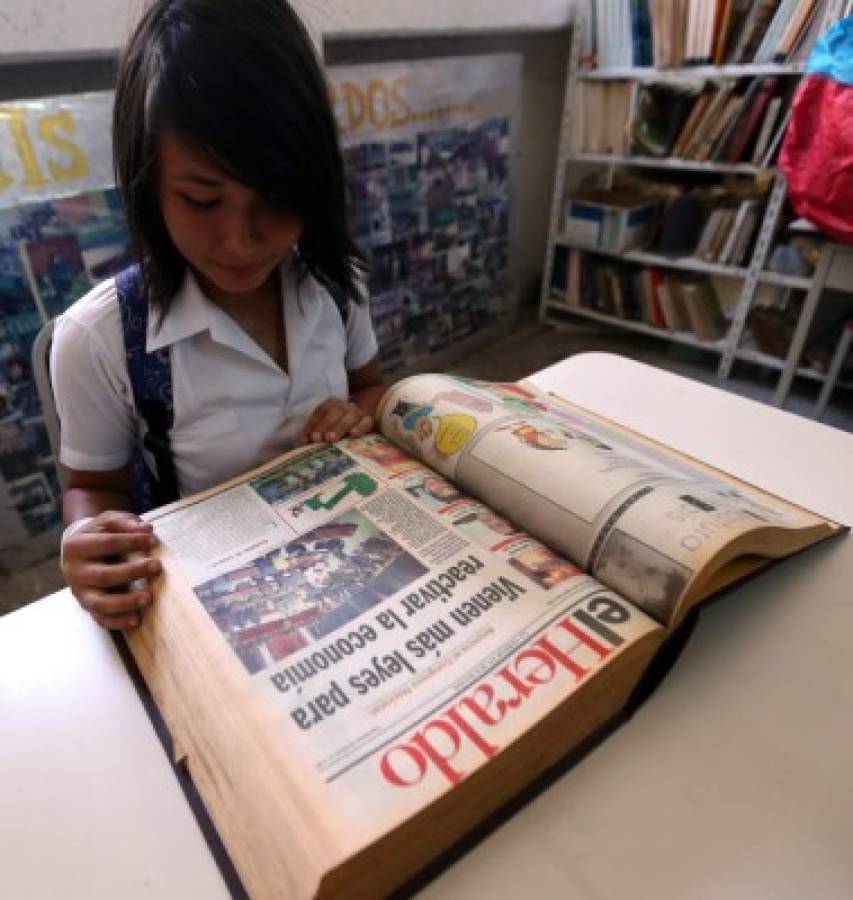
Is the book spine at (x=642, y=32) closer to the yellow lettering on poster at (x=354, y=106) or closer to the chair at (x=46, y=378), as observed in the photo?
the yellow lettering on poster at (x=354, y=106)

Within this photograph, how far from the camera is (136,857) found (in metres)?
0.33

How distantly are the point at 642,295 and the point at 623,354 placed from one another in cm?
23

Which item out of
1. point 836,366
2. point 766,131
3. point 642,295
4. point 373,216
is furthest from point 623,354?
point 373,216

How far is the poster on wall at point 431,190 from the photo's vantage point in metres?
1.67

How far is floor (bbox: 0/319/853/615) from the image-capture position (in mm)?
2021

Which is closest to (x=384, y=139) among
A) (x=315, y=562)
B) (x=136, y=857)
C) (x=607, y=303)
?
(x=607, y=303)

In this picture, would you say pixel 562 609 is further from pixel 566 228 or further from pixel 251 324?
pixel 566 228

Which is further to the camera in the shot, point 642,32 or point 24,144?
point 642,32

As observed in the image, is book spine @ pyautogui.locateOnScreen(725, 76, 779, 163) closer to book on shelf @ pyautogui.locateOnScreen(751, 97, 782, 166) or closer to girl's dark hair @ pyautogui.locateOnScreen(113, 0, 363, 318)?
book on shelf @ pyautogui.locateOnScreen(751, 97, 782, 166)

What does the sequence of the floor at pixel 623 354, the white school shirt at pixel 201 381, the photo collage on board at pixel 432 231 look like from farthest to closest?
the floor at pixel 623 354 < the photo collage on board at pixel 432 231 < the white school shirt at pixel 201 381

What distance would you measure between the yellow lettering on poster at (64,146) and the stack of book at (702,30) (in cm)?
167

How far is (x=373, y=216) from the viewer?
179cm

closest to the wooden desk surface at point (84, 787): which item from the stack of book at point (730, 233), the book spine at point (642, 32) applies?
the stack of book at point (730, 233)

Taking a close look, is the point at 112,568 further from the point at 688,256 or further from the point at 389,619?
the point at 688,256
